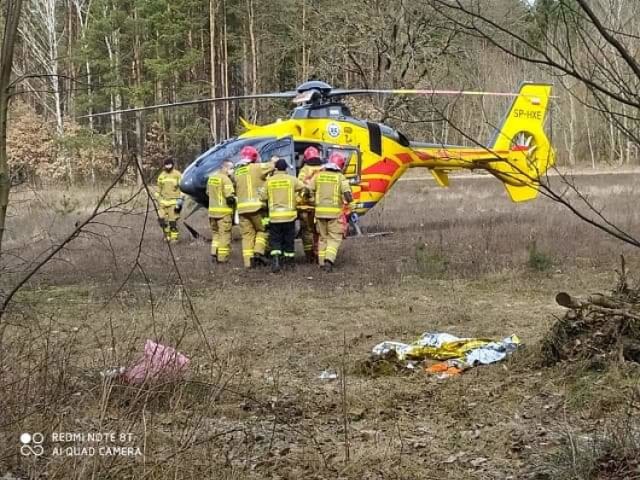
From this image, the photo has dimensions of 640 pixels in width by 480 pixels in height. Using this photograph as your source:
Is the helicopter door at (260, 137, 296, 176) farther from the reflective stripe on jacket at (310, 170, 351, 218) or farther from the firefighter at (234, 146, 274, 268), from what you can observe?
the reflective stripe on jacket at (310, 170, 351, 218)

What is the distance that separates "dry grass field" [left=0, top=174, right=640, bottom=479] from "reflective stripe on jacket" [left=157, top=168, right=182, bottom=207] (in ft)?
7.35

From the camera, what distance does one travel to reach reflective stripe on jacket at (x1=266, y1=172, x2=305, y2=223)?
10430 mm

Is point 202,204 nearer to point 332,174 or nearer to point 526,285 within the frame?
point 332,174

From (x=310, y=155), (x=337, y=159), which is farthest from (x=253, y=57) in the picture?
(x=310, y=155)

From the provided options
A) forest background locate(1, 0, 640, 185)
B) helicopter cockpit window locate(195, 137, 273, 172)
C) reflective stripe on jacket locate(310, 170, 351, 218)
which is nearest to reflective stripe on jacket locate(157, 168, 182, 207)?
helicopter cockpit window locate(195, 137, 273, 172)

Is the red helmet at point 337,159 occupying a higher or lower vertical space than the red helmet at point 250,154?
lower

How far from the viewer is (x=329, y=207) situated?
34.4 feet

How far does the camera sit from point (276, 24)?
1463 inches

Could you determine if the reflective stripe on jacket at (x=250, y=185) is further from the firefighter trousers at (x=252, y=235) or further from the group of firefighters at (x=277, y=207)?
the firefighter trousers at (x=252, y=235)

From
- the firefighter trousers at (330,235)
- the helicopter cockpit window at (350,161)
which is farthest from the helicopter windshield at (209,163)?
the firefighter trousers at (330,235)

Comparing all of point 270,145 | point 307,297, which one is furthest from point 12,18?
point 270,145

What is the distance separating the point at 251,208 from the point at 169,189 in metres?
3.79

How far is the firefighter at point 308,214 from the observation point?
11.2m

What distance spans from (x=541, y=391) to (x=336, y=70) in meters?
25.2
